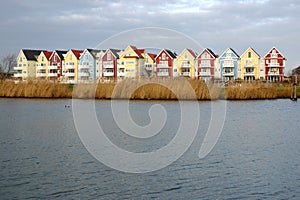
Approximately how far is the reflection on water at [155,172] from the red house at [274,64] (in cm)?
5746

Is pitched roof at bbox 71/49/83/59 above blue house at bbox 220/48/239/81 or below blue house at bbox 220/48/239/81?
above

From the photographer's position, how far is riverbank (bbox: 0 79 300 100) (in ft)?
116

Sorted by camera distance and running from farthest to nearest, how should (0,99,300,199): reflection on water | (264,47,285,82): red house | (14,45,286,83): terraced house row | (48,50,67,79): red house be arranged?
(48,50,67,79): red house, (14,45,286,83): terraced house row, (264,47,285,82): red house, (0,99,300,199): reflection on water

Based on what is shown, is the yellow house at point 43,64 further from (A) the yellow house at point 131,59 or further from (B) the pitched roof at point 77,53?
(A) the yellow house at point 131,59

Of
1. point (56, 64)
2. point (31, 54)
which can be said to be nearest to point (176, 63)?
point (56, 64)

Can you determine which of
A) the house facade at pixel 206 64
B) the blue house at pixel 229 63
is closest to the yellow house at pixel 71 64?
the house facade at pixel 206 64

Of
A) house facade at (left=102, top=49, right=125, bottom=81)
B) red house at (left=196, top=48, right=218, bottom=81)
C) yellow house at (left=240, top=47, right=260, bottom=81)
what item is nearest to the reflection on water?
red house at (left=196, top=48, right=218, bottom=81)

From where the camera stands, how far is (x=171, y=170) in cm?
1064

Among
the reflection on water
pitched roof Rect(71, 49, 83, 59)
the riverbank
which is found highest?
pitched roof Rect(71, 49, 83, 59)

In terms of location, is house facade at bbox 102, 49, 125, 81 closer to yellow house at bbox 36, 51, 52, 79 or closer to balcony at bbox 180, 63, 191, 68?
balcony at bbox 180, 63, 191, 68

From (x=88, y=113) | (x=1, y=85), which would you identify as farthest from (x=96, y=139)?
(x=1, y=85)

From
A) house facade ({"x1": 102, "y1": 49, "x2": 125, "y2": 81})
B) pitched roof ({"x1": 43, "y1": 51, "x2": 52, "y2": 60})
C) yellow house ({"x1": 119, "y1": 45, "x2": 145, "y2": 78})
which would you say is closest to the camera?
yellow house ({"x1": 119, "y1": 45, "x2": 145, "y2": 78})

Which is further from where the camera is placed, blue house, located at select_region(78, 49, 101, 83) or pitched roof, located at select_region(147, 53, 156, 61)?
blue house, located at select_region(78, 49, 101, 83)

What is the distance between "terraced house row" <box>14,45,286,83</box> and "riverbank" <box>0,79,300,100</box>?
27165mm
